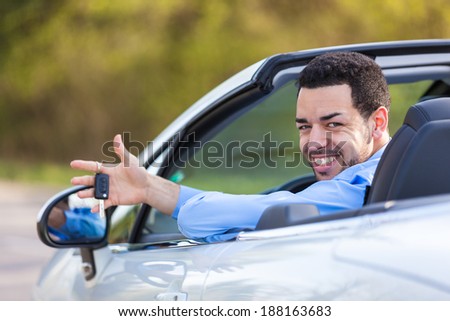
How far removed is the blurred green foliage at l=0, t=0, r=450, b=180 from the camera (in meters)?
18.0

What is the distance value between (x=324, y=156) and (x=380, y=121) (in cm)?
23

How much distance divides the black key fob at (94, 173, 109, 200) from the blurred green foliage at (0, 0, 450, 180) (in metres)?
14.7

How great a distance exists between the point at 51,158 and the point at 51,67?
2.05 metres

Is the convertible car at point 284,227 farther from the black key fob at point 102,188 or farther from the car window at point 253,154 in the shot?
the black key fob at point 102,188

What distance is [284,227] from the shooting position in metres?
2.37

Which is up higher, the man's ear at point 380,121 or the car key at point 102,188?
the man's ear at point 380,121

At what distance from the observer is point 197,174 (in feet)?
13.7

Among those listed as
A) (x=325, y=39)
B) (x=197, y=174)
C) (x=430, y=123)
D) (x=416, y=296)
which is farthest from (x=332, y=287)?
(x=325, y=39)

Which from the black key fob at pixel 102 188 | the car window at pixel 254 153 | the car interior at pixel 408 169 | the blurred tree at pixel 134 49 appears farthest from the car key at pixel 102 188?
the blurred tree at pixel 134 49

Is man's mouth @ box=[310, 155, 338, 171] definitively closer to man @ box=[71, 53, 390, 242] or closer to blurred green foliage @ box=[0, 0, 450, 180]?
man @ box=[71, 53, 390, 242]

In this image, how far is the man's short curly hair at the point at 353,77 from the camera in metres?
3.03

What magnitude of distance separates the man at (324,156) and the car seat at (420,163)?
0.32 metres

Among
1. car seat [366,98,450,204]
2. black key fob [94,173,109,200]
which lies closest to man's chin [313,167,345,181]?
car seat [366,98,450,204]

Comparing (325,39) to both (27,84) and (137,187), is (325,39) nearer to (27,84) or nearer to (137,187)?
(27,84)
